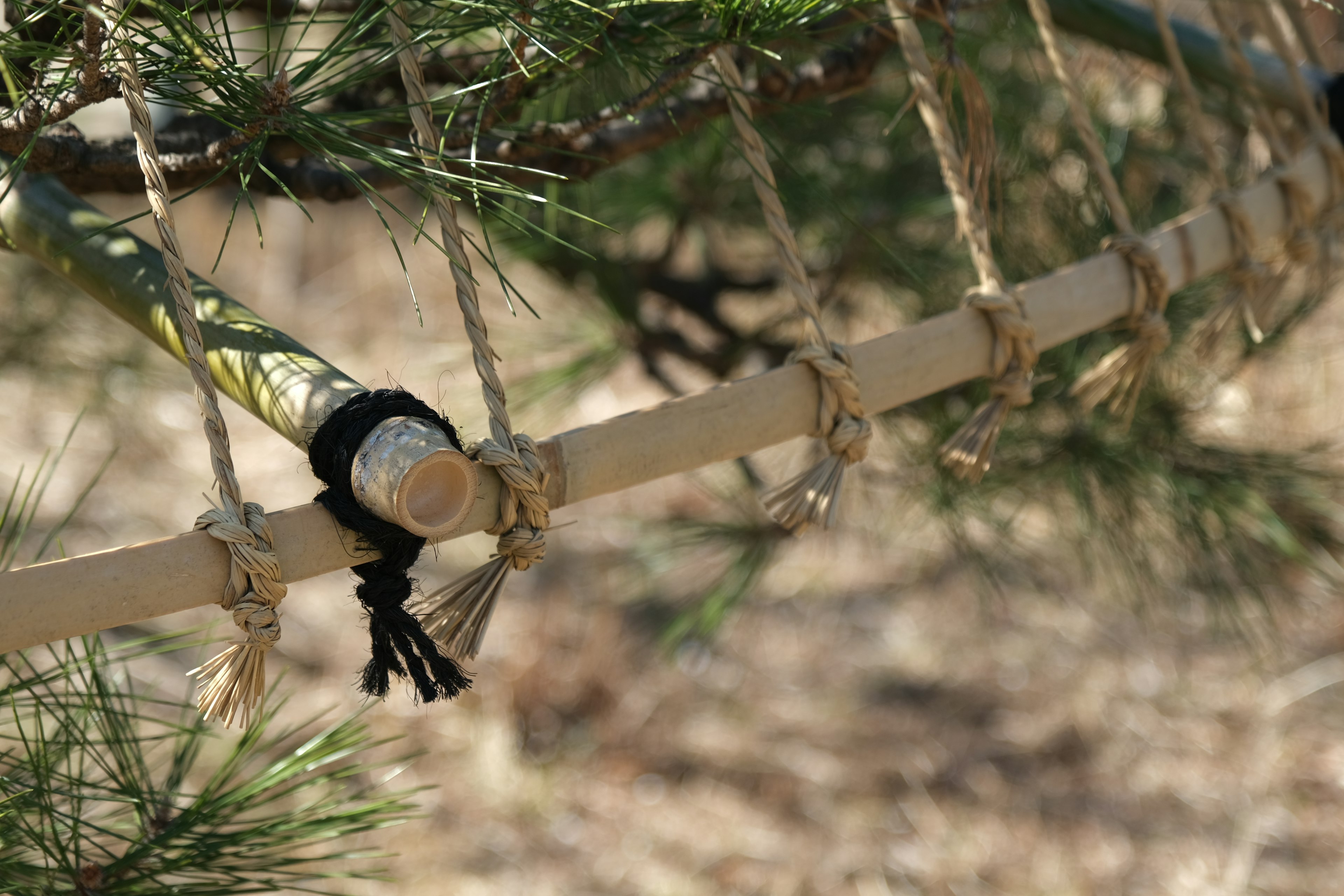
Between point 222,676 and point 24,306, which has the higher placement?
point 24,306

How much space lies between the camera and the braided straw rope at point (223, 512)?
27cm

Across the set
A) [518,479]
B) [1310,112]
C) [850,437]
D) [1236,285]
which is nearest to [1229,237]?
[1236,285]

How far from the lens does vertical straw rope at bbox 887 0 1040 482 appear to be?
0.40 meters

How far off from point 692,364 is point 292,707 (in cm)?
84

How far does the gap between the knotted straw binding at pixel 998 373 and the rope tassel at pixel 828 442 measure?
57mm

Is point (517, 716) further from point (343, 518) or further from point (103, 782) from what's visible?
point (343, 518)

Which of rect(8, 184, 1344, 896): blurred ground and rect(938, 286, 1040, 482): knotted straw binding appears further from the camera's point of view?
rect(8, 184, 1344, 896): blurred ground

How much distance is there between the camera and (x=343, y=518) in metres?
0.29

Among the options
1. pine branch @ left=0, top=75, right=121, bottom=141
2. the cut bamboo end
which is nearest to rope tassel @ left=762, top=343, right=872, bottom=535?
the cut bamboo end

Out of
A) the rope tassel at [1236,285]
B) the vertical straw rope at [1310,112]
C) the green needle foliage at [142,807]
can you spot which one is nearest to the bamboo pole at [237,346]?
the green needle foliage at [142,807]

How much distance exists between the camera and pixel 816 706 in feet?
4.44

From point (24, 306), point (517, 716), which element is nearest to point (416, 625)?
point (24, 306)

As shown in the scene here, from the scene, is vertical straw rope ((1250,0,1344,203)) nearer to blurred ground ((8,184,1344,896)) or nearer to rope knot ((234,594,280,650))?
blurred ground ((8,184,1344,896))

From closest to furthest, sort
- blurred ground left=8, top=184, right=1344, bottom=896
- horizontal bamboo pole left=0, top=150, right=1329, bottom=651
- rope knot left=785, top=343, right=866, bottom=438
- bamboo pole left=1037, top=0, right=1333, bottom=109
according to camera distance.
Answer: horizontal bamboo pole left=0, top=150, right=1329, bottom=651 < rope knot left=785, top=343, right=866, bottom=438 < bamboo pole left=1037, top=0, right=1333, bottom=109 < blurred ground left=8, top=184, right=1344, bottom=896
